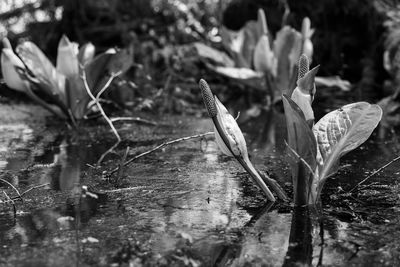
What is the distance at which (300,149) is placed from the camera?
5.58 ft

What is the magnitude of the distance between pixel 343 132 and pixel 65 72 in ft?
5.58

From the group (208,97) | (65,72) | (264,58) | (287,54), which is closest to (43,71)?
(65,72)

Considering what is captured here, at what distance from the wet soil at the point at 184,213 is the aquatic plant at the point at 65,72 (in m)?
0.46

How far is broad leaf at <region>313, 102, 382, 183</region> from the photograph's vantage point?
5.61 feet

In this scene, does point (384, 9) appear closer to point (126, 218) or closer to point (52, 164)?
point (52, 164)

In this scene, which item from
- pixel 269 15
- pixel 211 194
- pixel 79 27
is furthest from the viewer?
pixel 79 27

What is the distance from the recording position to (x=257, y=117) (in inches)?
138

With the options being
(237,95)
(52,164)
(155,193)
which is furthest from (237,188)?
(237,95)

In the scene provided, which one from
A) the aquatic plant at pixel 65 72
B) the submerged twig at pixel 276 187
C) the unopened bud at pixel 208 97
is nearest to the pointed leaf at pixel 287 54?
the aquatic plant at pixel 65 72

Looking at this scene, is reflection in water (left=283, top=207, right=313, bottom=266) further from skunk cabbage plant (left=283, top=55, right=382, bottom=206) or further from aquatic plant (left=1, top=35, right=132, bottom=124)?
aquatic plant (left=1, top=35, right=132, bottom=124)

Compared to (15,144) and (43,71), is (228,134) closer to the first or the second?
(15,144)

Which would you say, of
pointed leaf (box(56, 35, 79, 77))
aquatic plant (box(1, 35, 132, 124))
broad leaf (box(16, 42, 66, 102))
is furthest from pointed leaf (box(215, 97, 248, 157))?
broad leaf (box(16, 42, 66, 102))

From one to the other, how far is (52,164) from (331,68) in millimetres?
2879

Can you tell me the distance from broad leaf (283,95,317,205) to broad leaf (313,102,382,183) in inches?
1.9
